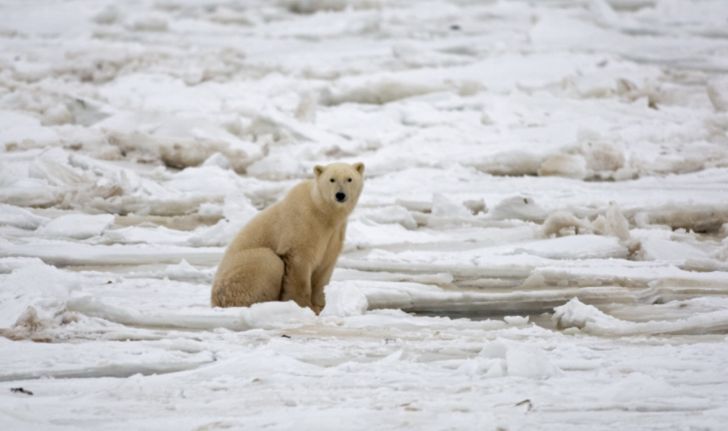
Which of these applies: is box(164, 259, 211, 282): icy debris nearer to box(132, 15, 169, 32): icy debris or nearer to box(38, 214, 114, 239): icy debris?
box(38, 214, 114, 239): icy debris

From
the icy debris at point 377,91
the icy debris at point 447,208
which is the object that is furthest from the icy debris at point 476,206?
the icy debris at point 377,91

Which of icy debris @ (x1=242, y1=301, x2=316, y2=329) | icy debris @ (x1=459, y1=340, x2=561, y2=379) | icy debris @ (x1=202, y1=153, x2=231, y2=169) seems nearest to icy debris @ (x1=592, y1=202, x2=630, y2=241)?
icy debris @ (x1=242, y1=301, x2=316, y2=329)

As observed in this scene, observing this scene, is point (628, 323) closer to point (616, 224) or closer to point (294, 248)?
point (294, 248)

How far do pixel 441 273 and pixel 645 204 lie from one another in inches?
85.4

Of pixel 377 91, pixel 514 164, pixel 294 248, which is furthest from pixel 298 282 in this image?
pixel 377 91

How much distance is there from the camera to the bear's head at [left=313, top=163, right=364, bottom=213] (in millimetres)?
5102

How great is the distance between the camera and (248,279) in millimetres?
4816

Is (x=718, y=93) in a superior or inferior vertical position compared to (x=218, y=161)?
superior

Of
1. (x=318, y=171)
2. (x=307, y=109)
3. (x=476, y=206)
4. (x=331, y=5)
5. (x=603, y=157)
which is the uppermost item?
(x=331, y=5)

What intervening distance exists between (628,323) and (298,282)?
1632 millimetres

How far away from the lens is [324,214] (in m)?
5.13

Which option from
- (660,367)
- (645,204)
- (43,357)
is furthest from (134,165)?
(660,367)

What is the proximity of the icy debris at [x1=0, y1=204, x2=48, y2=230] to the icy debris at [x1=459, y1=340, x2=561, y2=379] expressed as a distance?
382 centimetres

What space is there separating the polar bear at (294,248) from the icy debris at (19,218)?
1.98m
